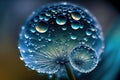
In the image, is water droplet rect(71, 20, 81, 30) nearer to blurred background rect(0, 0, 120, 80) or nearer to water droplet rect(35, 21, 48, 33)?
water droplet rect(35, 21, 48, 33)

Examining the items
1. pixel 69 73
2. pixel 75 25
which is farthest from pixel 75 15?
pixel 69 73

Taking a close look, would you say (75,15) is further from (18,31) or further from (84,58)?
(18,31)

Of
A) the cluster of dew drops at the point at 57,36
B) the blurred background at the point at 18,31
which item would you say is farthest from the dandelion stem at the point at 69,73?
the blurred background at the point at 18,31

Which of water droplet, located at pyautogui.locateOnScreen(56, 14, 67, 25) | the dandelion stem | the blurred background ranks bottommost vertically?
the dandelion stem

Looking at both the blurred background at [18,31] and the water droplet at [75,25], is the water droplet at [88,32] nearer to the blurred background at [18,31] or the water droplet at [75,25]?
the water droplet at [75,25]

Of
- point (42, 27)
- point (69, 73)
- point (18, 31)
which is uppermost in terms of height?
point (18, 31)

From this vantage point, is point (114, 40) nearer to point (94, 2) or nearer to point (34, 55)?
point (94, 2)

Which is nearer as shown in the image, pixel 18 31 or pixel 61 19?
pixel 61 19

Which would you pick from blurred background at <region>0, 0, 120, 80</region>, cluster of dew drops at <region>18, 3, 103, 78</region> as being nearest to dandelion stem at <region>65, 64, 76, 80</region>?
Answer: cluster of dew drops at <region>18, 3, 103, 78</region>
